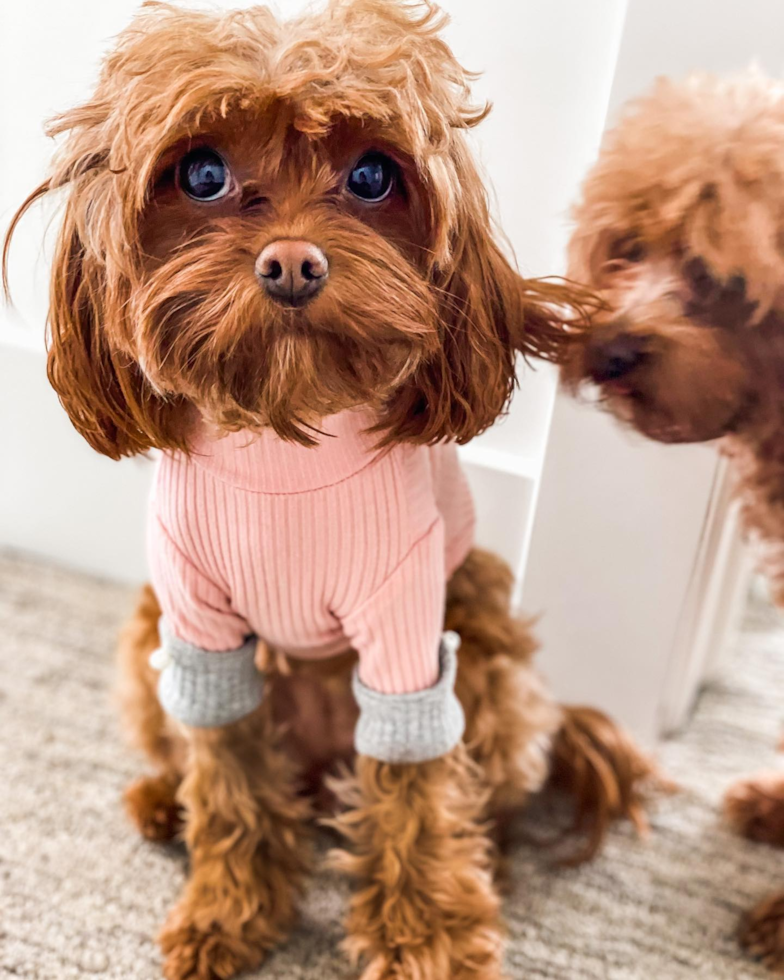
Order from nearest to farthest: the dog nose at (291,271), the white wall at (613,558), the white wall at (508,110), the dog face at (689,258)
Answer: the dog nose at (291,271), the dog face at (689,258), the white wall at (508,110), the white wall at (613,558)

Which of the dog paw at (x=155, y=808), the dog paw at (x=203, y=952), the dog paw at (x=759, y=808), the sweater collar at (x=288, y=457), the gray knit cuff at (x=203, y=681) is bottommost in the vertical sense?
the dog paw at (x=203, y=952)

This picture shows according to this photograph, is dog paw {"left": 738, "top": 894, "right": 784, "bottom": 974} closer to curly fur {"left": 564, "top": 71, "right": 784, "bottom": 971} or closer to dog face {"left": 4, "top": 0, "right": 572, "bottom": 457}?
curly fur {"left": 564, "top": 71, "right": 784, "bottom": 971}

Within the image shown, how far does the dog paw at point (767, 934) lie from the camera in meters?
0.95

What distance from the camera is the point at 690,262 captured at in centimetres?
71

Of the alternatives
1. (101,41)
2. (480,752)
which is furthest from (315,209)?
(480,752)

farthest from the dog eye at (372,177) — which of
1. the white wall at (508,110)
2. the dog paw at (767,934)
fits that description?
the dog paw at (767,934)

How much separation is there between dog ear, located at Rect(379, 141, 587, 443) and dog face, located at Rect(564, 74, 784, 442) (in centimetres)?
4

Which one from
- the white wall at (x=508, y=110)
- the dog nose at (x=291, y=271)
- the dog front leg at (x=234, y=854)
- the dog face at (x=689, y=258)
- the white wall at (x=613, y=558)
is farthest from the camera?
the white wall at (x=613, y=558)

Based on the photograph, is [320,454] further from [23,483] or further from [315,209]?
[23,483]

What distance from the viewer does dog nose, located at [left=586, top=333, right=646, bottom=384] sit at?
725mm

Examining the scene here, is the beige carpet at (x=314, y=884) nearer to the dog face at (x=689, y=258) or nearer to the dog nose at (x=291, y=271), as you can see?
the dog face at (x=689, y=258)

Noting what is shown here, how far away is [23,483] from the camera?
135 cm

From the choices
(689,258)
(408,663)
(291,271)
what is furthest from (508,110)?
(408,663)

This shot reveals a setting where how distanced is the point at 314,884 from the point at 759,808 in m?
0.52
